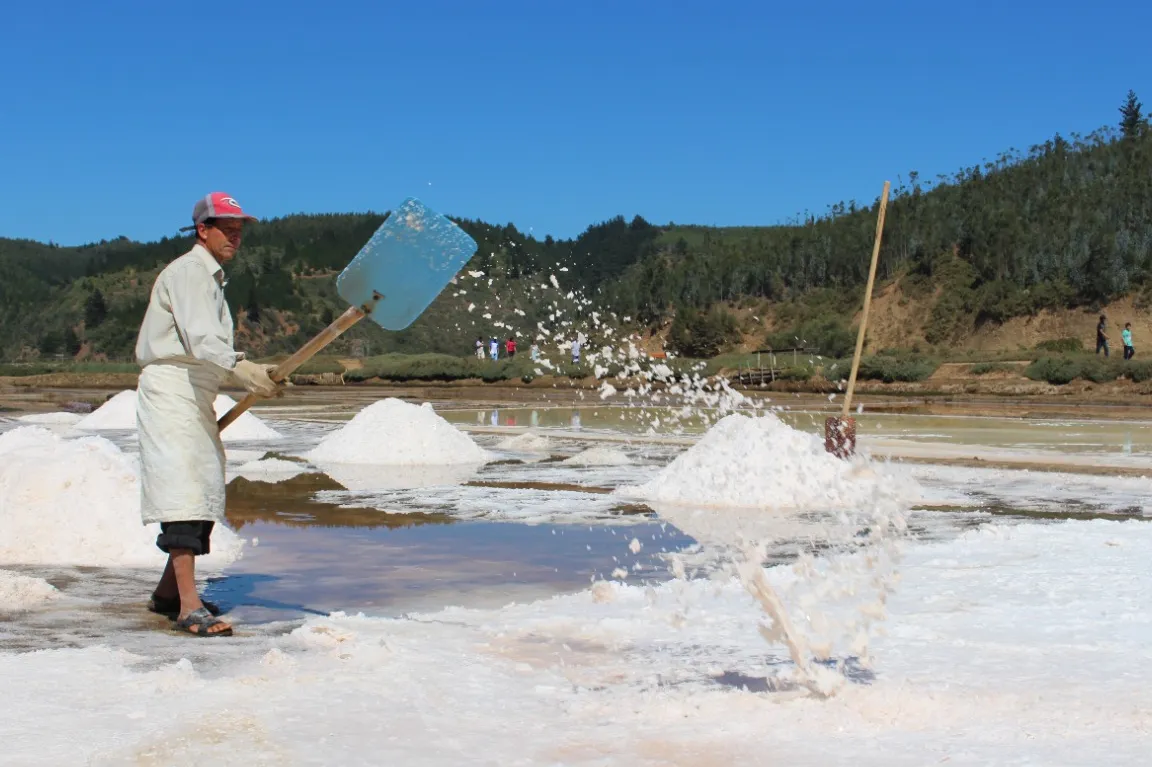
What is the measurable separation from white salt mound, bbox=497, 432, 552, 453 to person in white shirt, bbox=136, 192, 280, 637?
8.00m

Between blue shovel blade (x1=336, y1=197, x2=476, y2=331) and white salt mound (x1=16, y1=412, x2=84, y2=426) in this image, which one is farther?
white salt mound (x1=16, y1=412, x2=84, y2=426)

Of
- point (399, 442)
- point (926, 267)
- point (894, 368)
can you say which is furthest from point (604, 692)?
point (926, 267)

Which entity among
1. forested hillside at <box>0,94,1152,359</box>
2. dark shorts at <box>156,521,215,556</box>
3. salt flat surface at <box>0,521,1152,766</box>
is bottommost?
salt flat surface at <box>0,521,1152,766</box>

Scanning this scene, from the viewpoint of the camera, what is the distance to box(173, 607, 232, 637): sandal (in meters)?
3.76

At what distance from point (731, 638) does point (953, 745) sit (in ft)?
3.79

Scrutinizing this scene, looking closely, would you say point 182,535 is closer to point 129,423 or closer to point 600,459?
point 600,459

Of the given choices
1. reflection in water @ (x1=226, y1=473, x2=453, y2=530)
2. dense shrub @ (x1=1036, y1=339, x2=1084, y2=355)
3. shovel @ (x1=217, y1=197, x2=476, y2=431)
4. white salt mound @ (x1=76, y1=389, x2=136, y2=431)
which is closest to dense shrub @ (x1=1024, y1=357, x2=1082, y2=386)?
dense shrub @ (x1=1036, y1=339, x2=1084, y2=355)

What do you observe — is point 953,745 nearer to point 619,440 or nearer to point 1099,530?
point 1099,530

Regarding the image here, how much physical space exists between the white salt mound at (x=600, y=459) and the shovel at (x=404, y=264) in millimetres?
6139

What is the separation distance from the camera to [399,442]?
1036 cm

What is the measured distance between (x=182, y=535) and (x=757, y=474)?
4.23 m

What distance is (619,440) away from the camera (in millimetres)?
13719

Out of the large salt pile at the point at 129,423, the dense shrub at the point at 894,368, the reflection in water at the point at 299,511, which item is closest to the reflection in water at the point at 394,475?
the reflection in water at the point at 299,511

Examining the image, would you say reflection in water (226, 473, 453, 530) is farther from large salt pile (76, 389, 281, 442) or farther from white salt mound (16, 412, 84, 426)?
white salt mound (16, 412, 84, 426)
